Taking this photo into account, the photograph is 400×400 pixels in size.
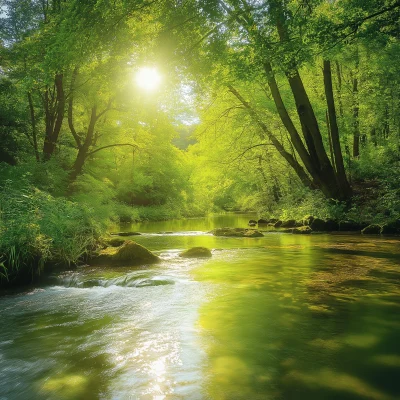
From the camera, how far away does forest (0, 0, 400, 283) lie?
8.54m

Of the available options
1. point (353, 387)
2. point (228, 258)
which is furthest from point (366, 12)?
point (353, 387)

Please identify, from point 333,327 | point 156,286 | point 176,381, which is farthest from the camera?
point 156,286

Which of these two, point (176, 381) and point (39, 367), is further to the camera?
point (39, 367)

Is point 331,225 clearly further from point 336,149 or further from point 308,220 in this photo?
point 336,149

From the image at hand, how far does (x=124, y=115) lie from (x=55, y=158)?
6803 millimetres

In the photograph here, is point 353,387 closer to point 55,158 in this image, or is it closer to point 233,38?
point 233,38

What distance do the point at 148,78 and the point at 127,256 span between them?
9.41m

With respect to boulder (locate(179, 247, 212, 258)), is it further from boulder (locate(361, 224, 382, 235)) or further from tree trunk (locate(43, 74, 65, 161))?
tree trunk (locate(43, 74, 65, 161))

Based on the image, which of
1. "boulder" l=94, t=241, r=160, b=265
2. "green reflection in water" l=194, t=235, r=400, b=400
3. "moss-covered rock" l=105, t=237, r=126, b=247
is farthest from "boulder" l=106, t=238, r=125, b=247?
"green reflection in water" l=194, t=235, r=400, b=400

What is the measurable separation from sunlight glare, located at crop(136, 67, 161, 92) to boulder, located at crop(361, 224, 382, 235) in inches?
381

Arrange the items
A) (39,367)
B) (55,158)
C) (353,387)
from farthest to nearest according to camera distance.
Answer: (55,158)
(39,367)
(353,387)

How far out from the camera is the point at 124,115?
21875 millimetres

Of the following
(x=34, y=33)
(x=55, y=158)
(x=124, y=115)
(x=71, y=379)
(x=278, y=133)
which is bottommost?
(x=71, y=379)

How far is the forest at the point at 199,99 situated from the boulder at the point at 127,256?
484mm
